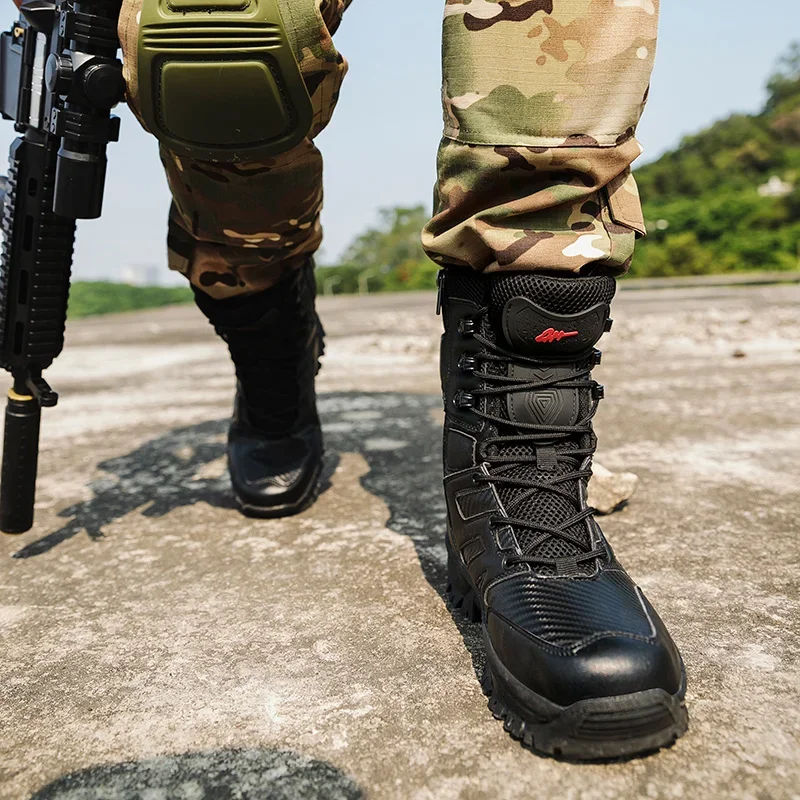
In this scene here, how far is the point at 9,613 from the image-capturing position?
113 centimetres

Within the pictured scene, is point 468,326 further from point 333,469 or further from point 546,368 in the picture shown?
point 333,469

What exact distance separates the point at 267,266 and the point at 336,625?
2.35 ft

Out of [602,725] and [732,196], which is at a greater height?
[602,725]

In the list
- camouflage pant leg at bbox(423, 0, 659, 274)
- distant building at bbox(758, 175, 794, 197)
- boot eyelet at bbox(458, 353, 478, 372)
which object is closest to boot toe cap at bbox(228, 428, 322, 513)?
boot eyelet at bbox(458, 353, 478, 372)

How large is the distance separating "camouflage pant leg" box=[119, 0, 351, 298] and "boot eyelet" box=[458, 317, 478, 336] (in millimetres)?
408

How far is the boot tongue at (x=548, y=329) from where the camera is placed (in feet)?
3.18

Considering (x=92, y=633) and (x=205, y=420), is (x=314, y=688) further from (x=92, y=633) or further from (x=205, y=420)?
(x=205, y=420)

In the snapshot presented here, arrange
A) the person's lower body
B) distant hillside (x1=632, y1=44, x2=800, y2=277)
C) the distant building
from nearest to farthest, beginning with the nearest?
the person's lower body, distant hillside (x1=632, y1=44, x2=800, y2=277), the distant building

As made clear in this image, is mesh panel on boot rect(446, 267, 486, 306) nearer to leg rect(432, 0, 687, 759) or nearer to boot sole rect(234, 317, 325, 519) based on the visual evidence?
leg rect(432, 0, 687, 759)

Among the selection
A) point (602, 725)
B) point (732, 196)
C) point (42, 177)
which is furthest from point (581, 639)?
point (732, 196)

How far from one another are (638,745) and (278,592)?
0.60 metres

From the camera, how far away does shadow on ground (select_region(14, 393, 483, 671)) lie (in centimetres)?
141

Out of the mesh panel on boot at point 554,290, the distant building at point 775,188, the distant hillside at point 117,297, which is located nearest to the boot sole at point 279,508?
the mesh panel on boot at point 554,290

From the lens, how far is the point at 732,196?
46.3 meters
